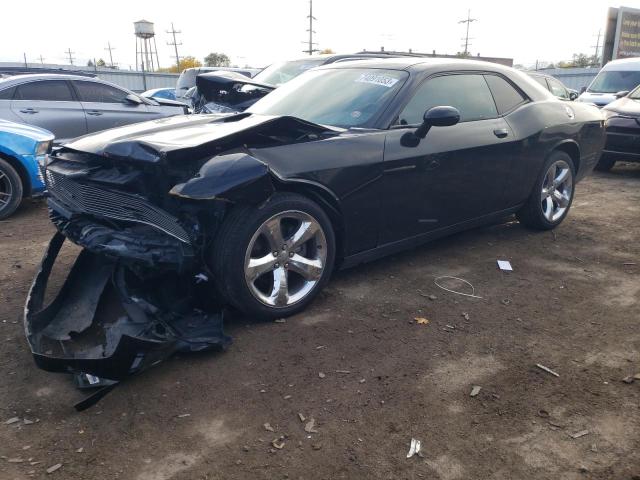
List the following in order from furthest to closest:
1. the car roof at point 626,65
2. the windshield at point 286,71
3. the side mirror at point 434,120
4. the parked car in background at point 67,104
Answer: the car roof at point 626,65 < the windshield at point 286,71 < the parked car in background at point 67,104 < the side mirror at point 434,120

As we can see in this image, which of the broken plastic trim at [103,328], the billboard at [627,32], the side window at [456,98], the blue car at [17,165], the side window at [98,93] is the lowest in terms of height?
the broken plastic trim at [103,328]

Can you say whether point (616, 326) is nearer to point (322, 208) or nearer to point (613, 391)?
point (613, 391)

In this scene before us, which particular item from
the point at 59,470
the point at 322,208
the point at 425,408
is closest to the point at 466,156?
the point at 322,208

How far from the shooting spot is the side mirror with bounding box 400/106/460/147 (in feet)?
12.1

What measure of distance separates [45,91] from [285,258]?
6.48 m

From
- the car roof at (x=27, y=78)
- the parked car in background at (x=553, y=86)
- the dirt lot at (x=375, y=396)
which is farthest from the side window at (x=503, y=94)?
the parked car in background at (x=553, y=86)

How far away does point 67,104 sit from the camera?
8.14 metres

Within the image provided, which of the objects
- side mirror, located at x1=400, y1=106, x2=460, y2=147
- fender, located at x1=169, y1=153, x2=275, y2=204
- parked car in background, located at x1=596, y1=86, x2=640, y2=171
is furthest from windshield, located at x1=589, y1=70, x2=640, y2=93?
fender, located at x1=169, y1=153, x2=275, y2=204

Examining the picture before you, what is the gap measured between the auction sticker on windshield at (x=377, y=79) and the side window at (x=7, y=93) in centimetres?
583

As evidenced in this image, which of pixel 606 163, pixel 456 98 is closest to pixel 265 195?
pixel 456 98

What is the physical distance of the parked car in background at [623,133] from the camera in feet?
26.5

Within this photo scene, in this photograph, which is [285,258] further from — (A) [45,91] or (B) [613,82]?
(B) [613,82]

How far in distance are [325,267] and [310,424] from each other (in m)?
1.31

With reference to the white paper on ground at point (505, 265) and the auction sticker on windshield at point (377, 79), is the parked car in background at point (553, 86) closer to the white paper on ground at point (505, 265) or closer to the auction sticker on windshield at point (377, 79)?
the white paper on ground at point (505, 265)
